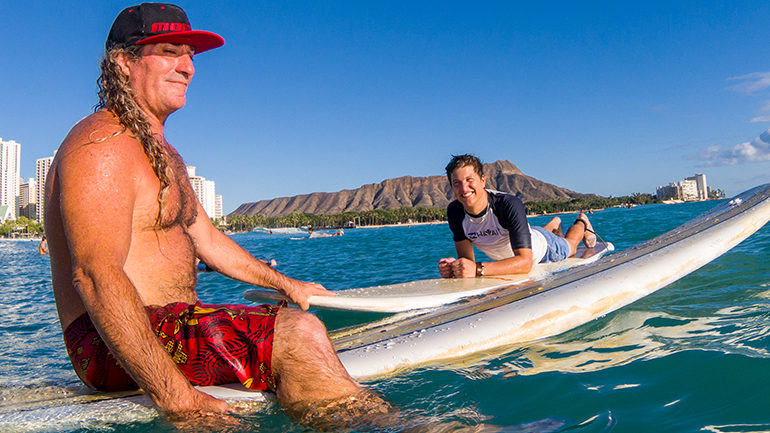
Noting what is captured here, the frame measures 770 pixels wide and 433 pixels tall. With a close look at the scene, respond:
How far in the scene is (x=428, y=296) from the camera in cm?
419

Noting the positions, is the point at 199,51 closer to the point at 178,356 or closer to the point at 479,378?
the point at 178,356

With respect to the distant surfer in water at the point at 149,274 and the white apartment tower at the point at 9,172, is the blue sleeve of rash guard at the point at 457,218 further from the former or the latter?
the white apartment tower at the point at 9,172

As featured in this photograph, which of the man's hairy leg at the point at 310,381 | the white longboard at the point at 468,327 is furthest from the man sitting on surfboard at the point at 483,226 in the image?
the man's hairy leg at the point at 310,381

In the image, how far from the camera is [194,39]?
2.04 meters

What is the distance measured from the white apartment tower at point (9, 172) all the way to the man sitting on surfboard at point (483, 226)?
155 m

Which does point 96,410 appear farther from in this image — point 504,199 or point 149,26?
point 504,199

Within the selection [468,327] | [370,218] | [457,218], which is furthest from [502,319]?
[370,218]

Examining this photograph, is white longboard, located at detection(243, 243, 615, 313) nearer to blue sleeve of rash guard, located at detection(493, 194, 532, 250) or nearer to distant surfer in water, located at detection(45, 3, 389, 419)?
blue sleeve of rash guard, located at detection(493, 194, 532, 250)

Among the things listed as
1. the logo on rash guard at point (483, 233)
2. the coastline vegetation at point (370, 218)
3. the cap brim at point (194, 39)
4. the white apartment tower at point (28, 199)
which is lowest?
the logo on rash guard at point (483, 233)

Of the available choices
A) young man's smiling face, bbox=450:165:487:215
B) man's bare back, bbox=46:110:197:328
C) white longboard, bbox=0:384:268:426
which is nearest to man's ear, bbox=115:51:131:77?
man's bare back, bbox=46:110:197:328

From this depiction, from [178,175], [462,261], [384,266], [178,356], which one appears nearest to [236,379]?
[178,356]

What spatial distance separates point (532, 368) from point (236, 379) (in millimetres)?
1557

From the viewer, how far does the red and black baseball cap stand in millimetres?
1861

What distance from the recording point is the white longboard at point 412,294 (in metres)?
3.69
